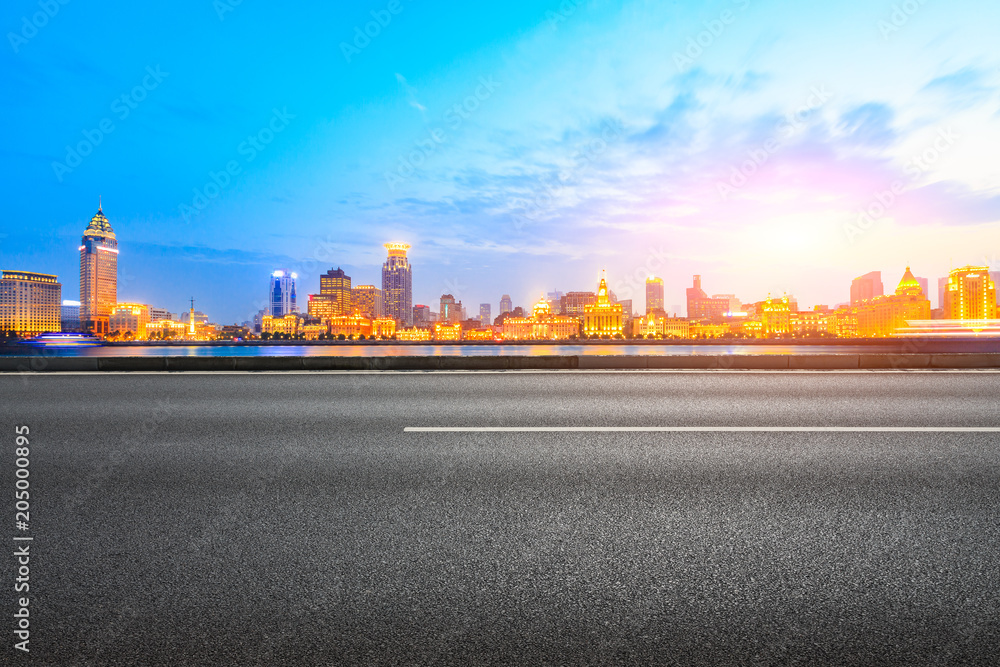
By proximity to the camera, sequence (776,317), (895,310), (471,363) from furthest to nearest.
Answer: (776,317)
(895,310)
(471,363)

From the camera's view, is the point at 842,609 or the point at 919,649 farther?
the point at 842,609

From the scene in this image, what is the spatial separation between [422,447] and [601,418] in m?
2.57

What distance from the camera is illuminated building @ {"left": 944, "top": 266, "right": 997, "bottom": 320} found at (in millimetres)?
95125

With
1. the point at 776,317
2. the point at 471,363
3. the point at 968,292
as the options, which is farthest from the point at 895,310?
the point at 471,363

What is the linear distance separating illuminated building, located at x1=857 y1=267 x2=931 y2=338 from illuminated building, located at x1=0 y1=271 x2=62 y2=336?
24776cm

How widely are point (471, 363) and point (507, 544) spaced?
10.3 m

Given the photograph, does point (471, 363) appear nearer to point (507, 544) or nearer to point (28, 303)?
point (507, 544)

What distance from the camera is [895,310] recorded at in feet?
425

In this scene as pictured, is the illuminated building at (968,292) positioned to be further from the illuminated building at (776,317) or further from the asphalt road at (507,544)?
the asphalt road at (507,544)

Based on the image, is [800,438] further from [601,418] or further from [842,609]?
[842,609]

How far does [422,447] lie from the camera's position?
17.2 ft

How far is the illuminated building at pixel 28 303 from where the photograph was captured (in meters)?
158

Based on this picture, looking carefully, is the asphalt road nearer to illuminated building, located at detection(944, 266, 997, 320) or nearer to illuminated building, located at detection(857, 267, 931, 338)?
illuminated building, located at detection(944, 266, 997, 320)

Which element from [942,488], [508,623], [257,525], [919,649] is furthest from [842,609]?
[257,525]
